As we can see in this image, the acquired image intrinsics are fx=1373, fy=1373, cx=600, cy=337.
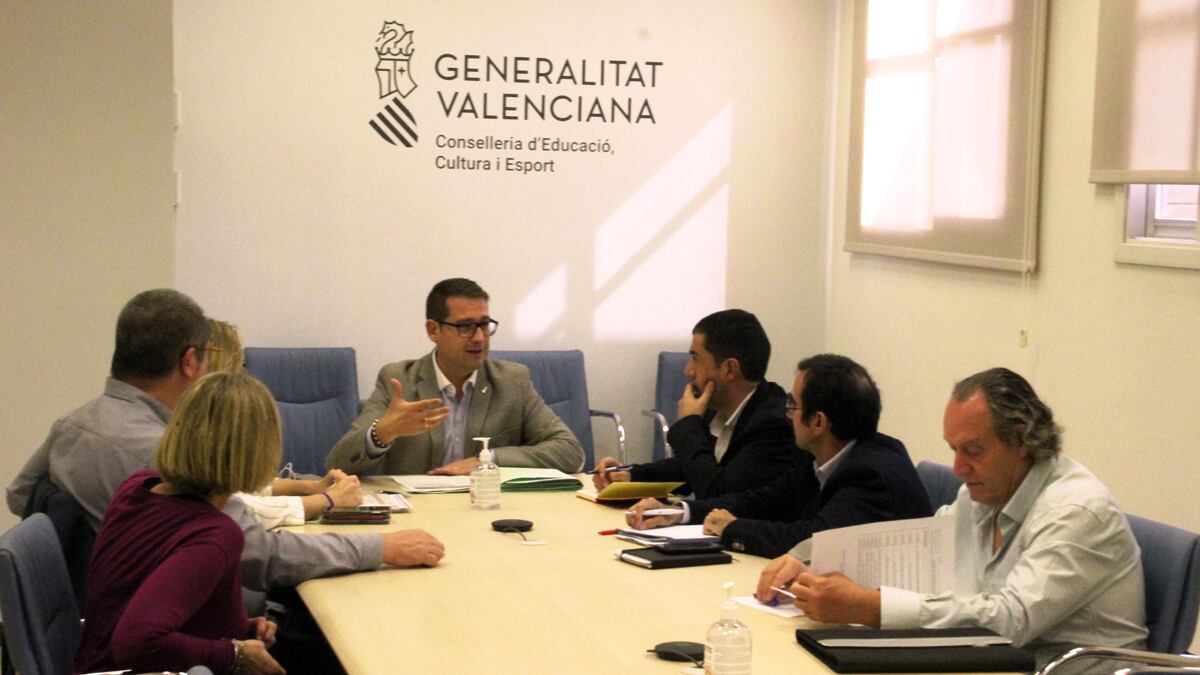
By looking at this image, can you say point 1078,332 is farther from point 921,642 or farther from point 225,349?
point 225,349

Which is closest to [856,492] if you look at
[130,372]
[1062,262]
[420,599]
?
[420,599]

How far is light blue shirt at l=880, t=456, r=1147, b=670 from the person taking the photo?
8.92 ft

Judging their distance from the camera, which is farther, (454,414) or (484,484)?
(454,414)

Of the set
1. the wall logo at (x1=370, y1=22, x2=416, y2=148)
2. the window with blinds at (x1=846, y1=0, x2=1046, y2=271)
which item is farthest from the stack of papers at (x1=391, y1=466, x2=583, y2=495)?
the wall logo at (x1=370, y1=22, x2=416, y2=148)

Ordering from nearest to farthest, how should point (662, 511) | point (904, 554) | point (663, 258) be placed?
point (904, 554), point (662, 511), point (663, 258)

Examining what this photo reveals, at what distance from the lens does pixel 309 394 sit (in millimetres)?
6598

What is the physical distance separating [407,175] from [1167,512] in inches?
153

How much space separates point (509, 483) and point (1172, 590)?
2284 mm

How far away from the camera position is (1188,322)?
15.8 feet

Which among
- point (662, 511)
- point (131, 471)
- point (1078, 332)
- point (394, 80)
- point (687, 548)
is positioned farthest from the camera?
point (394, 80)

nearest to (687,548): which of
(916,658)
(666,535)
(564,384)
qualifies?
(666,535)

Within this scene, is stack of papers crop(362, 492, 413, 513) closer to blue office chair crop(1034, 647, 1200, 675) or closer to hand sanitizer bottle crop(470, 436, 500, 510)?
hand sanitizer bottle crop(470, 436, 500, 510)

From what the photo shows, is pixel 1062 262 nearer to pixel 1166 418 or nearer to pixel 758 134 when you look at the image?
pixel 1166 418

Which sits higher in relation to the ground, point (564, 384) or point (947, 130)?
point (947, 130)
